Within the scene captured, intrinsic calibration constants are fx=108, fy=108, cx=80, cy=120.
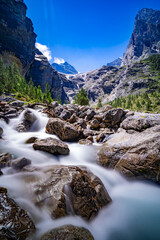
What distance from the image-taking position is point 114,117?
762 inches

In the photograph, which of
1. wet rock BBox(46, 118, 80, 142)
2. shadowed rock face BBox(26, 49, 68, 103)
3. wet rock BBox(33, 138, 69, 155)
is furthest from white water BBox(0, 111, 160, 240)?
shadowed rock face BBox(26, 49, 68, 103)

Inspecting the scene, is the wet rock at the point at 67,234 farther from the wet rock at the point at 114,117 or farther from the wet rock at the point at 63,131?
the wet rock at the point at 114,117

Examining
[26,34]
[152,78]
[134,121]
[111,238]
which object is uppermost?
[26,34]

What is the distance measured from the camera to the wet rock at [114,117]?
63.3 ft

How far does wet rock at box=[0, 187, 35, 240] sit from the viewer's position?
136 inches

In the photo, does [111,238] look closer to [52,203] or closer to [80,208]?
[80,208]

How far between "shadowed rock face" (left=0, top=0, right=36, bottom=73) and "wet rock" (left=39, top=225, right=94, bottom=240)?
150 meters

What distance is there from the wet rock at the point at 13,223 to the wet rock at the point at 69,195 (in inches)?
40.6

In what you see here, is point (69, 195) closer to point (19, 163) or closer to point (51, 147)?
point (19, 163)

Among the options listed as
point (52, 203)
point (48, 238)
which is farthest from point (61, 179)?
point (48, 238)

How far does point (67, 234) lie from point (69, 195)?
1529 millimetres

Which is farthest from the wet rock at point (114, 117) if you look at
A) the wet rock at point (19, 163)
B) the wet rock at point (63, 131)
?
the wet rock at point (19, 163)

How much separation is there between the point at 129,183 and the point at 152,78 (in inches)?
8632

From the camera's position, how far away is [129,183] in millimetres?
8344
